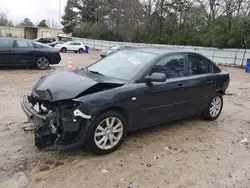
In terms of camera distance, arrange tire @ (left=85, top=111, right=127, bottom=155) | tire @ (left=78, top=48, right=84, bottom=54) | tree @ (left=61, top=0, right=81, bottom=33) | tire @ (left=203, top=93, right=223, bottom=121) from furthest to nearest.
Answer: tree @ (left=61, top=0, right=81, bottom=33), tire @ (left=78, top=48, right=84, bottom=54), tire @ (left=203, top=93, right=223, bottom=121), tire @ (left=85, top=111, right=127, bottom=155)

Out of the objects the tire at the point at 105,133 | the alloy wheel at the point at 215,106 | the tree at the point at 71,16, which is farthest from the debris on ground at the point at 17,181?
the tree at the point at 71,16

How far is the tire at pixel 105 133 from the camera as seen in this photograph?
3.63 m

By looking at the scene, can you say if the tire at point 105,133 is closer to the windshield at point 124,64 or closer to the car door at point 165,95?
the car door at point 165,95

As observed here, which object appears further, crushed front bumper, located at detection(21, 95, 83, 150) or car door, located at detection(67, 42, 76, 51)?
car door, located at detection(67, 42, 76, 51)

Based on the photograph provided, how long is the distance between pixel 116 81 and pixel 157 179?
63.4 inches

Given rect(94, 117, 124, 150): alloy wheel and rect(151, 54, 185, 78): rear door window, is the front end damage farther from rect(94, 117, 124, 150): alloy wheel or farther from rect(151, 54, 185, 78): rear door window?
rect(151, 54, 185, 78): rear door window

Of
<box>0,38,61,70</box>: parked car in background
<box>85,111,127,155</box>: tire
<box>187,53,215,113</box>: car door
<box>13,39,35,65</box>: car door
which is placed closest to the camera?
<box>85,111,127,155</box>: tire

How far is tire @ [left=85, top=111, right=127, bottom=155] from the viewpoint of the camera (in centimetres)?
363

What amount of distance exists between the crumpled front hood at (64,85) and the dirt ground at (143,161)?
90 centimetres

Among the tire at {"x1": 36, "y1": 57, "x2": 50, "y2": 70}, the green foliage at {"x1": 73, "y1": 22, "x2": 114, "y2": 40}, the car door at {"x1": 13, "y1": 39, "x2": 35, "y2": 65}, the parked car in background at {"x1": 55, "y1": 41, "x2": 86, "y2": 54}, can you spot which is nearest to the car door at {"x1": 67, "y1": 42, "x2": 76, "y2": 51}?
the parked car in background at {"x1": 55, "y1": 41, "x2": 86, "y2": 54}

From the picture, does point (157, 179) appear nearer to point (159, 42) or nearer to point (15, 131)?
point (15, 131)

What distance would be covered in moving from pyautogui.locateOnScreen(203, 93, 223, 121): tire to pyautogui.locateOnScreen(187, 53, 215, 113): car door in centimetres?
22

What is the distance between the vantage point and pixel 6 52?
36.3ft

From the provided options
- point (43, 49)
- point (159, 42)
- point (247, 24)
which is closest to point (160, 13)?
point (159, 42)
